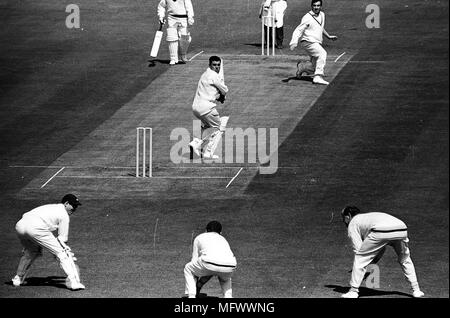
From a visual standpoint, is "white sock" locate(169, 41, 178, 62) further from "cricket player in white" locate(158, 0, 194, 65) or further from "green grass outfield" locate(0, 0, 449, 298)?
"green grass outfield" locate(0, 0, 449, 298)

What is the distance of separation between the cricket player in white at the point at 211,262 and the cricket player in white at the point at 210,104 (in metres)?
8.95

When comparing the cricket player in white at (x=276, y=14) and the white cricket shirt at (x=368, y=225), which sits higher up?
the cricket player in white at (x=276, y=14)

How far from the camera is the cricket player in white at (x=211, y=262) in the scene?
23.3 m

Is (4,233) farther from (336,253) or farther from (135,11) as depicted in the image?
(135,11)

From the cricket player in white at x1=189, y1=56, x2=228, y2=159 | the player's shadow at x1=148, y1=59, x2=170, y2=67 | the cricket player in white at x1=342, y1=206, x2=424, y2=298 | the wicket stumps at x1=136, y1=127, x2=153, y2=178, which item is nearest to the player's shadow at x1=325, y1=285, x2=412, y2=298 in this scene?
the cricket player in white at x1=342, y1=206, x2=424, y2=298

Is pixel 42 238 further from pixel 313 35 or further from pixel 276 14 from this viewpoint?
pixel 276 14

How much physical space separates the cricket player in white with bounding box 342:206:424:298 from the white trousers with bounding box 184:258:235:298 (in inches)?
75.0

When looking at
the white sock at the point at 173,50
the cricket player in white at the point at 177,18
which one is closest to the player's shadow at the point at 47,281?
the cricket player in white at the point at 177,18

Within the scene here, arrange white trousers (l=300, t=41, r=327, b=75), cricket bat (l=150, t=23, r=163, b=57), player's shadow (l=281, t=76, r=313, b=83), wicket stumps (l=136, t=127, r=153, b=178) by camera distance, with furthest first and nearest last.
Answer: cricket bat (l=150, t=23, r=163, b=57) → player's shadow (l=281, t=76, r=313, b=83) → white trousers (l=300, t=41, r=327, b=75) → wicket stumps (l=136, t=127, r=153, b=178)

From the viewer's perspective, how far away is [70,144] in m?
34.4

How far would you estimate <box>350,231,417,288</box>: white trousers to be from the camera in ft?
77.7

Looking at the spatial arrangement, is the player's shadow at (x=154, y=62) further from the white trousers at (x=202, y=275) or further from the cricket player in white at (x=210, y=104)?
the white trousers at (x=202, y=275)

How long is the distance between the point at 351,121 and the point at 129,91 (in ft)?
20.5
